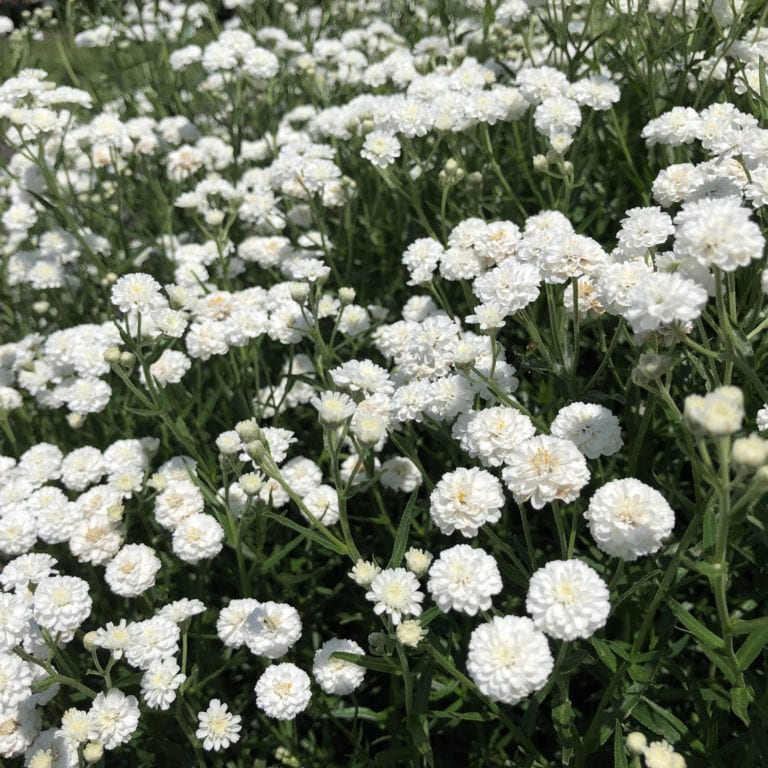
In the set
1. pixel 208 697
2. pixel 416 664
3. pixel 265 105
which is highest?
pixel 265 105

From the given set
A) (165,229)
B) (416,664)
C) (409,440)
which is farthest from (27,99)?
(416,664)

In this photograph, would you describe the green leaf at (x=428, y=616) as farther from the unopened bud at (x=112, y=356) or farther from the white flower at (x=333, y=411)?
the unopened bud at (x=112, y=356)

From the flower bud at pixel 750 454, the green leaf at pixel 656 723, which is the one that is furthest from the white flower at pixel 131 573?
the flower bud at pixel 750 454

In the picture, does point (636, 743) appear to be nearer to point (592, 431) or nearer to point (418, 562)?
point (418, 562)

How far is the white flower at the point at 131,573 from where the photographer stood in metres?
2.25

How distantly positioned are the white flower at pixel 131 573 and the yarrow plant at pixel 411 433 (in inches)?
0.4

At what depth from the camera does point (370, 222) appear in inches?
138

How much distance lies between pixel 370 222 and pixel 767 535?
2.28 meters

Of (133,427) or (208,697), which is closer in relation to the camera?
(208,697)

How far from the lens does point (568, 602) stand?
149 cm

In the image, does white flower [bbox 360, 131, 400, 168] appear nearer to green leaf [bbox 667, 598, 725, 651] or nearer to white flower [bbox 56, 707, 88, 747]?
green leaf [bbox 667, 598, 725, 651]

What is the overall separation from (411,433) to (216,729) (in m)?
1.08

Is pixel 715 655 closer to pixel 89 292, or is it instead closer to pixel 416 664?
pixel 416 664

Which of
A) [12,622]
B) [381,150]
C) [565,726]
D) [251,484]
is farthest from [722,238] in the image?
[12,622]
